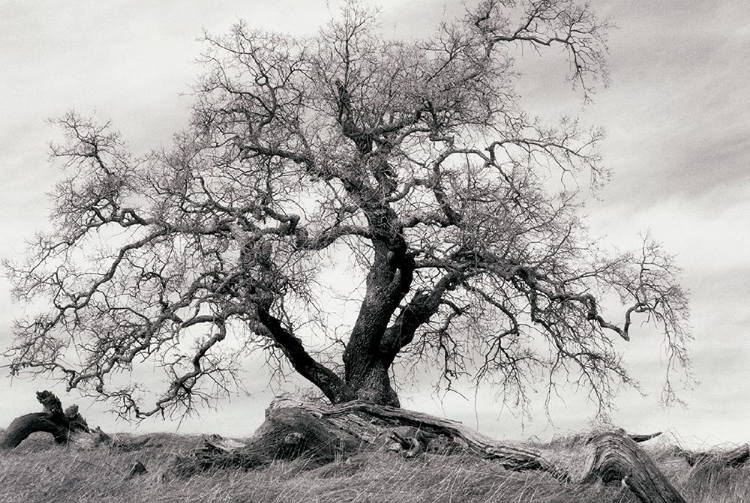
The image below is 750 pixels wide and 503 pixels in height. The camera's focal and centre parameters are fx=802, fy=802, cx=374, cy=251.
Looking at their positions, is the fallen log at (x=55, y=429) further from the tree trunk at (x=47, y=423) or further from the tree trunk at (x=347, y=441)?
the tree trunk at (x=347, y=441)

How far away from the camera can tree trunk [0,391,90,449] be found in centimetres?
1688

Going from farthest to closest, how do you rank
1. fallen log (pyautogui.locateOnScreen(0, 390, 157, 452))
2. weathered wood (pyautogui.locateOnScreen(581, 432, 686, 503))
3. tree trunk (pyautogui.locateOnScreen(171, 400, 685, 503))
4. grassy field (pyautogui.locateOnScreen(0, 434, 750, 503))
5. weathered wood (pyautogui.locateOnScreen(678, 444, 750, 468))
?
1. fallen log (pyautogui.locateOnScreen(0, 390, 157, 452))
2. weathered wood (pyautogui.locateOnScreen(678, 444, 750, 468))
3. tree trunk (pyautogui.locateOnScreen(171, 400, 685, 503))
4. grassy field (pyautogui.locateOnScreen(0, 434, 750, 503))
5. weathered wood (pyautogui.locateOnScreen(581, 432, 686, 503))

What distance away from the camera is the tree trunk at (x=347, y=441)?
10.5 m

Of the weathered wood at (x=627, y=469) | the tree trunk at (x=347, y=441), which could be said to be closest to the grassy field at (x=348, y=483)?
the weathered wood at (x=627, y=469)

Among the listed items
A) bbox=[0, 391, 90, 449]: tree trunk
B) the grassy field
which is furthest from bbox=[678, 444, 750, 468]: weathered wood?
bbox=[0, 391, 90, 449]: tree trunk

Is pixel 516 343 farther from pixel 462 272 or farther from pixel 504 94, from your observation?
pixel 504 94

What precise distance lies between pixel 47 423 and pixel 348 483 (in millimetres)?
10227

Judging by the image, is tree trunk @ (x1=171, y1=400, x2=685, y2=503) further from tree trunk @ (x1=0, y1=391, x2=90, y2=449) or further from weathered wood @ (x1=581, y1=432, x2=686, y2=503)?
tree trunk @ (x1=0, y1=391, x2=90, y2=449)

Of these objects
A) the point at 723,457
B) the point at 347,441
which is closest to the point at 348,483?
the point at 347,441

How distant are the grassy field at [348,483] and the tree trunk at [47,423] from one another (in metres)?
3.32

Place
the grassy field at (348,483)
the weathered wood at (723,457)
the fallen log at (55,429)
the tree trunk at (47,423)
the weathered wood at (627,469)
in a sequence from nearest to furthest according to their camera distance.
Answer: the weathered wood at (627,469), the grassy field at (348,483), the weathered wood at (723,457), the fallen log at (55,429), the tree trunk at (47,423)

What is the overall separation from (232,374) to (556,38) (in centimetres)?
1019

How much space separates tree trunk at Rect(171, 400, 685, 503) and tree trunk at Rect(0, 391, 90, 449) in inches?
272

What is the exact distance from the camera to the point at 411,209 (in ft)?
49.1
